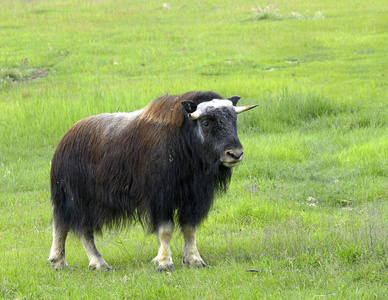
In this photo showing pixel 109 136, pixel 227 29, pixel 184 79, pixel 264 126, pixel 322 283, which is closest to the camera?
pixel 322 283

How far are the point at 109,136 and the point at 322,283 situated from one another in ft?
9.09

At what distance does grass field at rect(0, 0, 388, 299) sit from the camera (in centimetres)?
523

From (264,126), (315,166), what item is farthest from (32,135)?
(315,166)

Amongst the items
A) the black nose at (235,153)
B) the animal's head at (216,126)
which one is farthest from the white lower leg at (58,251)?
the black nose at (235,153)

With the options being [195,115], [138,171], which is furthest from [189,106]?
[138,171]

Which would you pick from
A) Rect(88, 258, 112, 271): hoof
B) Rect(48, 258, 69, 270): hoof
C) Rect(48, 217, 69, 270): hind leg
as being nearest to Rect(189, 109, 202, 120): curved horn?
Rect(88, 258, 112, 271): hoof

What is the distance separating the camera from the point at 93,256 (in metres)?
6.28

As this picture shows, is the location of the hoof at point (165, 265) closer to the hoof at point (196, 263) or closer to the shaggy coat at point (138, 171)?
the hoof at point (196, 263)

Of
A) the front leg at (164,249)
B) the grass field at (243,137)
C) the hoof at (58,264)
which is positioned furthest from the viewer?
the hoof at (58,264)

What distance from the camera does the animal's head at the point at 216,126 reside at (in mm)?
5477

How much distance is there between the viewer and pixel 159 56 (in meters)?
23.9

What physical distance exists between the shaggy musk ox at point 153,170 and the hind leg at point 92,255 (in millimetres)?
11

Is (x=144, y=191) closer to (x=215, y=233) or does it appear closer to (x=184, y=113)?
(x=184, y=113)

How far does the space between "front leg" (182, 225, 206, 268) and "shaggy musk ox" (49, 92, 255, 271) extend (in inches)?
0.4
